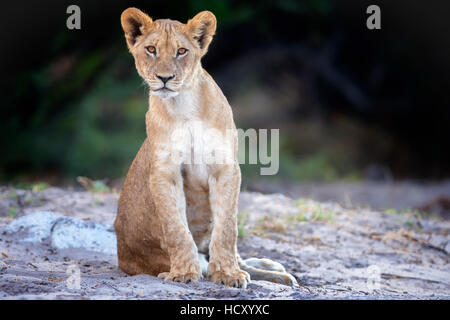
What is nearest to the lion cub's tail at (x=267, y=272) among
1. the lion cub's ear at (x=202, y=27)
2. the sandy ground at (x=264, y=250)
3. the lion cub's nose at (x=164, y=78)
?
the sandy ground at (x=264, y=250)

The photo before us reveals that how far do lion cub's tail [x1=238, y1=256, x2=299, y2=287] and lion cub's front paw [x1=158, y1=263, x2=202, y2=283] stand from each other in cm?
54

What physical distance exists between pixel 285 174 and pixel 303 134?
2282 millimetres

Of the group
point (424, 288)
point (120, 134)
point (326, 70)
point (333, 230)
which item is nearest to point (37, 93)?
point (120, 134)

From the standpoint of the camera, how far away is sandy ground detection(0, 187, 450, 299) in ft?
12.3

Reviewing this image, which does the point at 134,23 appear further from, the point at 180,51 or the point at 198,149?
the point at 198,149

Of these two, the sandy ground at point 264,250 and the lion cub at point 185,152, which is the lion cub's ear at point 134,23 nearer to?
the lion cub at point 185,152

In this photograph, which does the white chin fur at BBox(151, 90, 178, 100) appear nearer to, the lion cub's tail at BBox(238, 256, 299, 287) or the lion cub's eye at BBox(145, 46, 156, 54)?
the lion cub's eye at BBox(145, 46, 156, 54)

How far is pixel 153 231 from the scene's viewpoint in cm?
441

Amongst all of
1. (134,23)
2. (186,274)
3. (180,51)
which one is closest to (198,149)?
(180,51)

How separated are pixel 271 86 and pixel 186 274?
35.0 ft

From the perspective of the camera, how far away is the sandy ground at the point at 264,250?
12.3 feet

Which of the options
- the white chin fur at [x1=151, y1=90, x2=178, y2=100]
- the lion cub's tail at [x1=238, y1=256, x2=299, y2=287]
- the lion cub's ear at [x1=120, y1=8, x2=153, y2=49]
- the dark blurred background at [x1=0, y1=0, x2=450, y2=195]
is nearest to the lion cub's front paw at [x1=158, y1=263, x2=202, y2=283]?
the lion cub's tail at [x1=238, y1=256, x2=299, y2=287]

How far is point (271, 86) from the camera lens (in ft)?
47.1

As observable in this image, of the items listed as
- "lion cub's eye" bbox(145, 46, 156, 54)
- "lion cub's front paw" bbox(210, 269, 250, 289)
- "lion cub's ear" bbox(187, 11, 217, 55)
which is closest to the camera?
"lion cub's front paw" bbox(210, 269, 250, 289)
